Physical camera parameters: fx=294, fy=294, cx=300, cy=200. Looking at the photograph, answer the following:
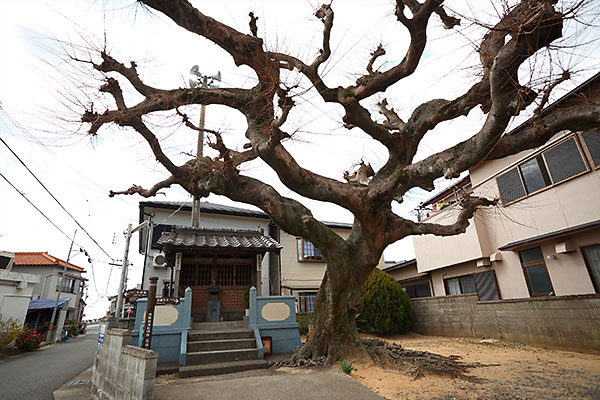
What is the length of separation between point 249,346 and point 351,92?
6161 millimetres

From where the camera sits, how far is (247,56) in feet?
17.3

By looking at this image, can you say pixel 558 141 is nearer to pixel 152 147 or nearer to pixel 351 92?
pixel 351 92

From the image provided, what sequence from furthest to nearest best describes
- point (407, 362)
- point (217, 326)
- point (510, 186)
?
point (510, 186), point (217, 326), point (407, 362)

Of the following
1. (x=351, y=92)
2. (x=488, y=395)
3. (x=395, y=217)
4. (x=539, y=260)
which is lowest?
(x=488, y=395)

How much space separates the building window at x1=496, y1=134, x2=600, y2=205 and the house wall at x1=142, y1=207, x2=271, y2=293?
10515mm

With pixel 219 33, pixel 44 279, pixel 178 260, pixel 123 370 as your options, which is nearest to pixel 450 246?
pixel 178 260

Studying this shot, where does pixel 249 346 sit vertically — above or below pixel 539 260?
below

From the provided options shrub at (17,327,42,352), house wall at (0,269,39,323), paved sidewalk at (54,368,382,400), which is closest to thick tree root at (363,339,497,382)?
paved sidewalk at (54,368,382,400)

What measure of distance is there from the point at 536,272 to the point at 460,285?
3.64 m

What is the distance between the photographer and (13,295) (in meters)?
13.5

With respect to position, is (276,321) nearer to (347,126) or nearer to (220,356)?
(220,356)

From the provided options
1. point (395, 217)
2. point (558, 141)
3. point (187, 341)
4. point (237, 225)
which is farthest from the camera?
point (237, 225)

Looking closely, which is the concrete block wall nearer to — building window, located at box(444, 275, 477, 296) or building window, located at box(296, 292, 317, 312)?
building window, located at box(296, 292, 317, 312)

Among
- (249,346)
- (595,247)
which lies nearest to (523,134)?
(595,247)
